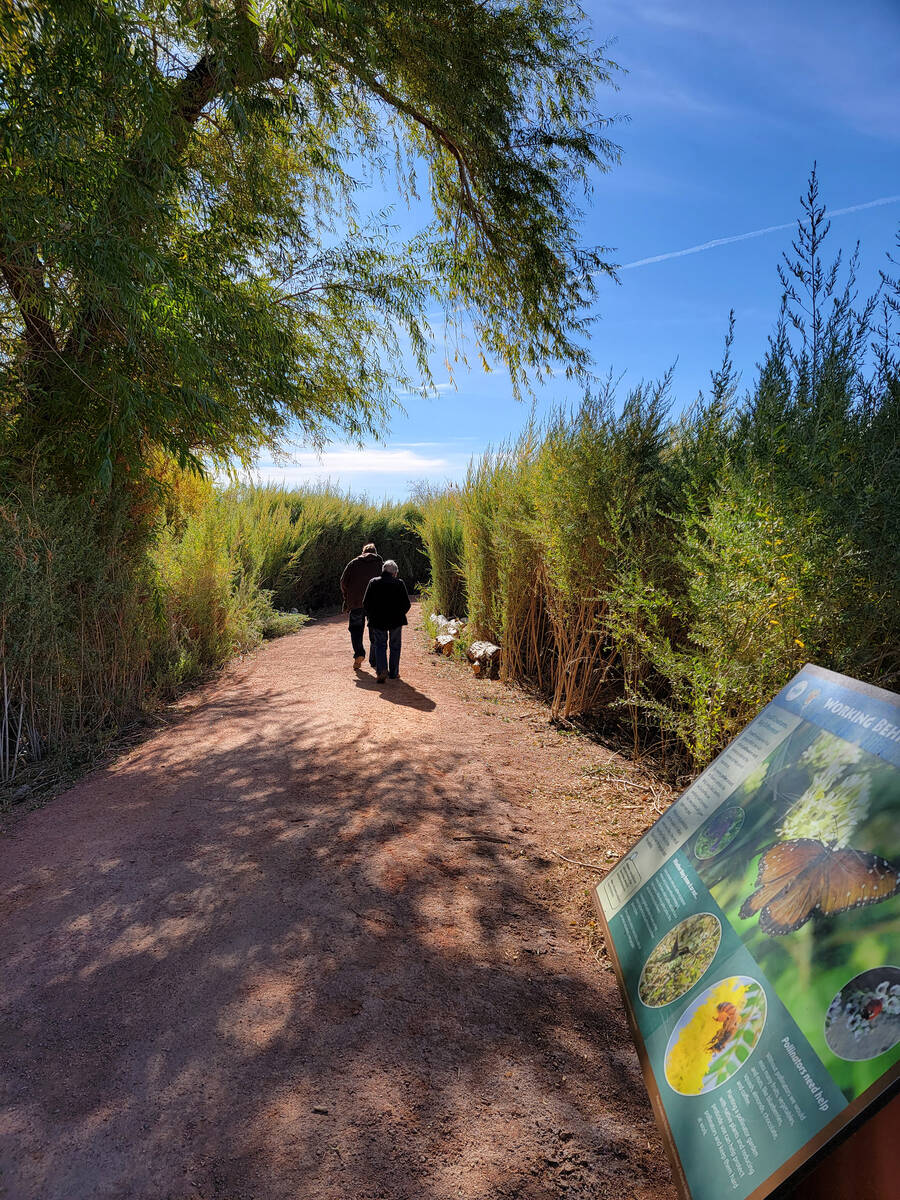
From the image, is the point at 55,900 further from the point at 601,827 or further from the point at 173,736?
the point at 601,827

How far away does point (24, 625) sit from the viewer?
15.8 feet

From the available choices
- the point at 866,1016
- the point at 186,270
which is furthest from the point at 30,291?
the point at 866,1016

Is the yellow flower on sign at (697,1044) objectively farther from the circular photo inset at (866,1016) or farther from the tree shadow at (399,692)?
the tree shadow at (399,692)

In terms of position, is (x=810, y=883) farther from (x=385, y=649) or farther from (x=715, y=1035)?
(x=385, y=649)

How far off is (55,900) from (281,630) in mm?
8663

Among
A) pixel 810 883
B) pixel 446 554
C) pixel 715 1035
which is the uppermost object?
pixel 446 554

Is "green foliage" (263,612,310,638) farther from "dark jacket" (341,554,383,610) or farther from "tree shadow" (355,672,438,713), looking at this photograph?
"tree shadow" (355,672,438,713)

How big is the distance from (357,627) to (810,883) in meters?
7.19

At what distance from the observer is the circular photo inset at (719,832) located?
2055 millimetres

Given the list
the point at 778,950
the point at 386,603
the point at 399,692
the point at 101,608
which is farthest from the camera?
the point at 386,603

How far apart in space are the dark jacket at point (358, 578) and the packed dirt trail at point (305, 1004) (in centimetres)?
392

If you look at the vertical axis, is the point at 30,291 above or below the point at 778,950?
above

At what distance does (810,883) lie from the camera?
1.60m

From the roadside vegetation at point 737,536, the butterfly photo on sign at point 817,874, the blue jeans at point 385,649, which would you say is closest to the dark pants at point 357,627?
the blue jeans at point 385,649
